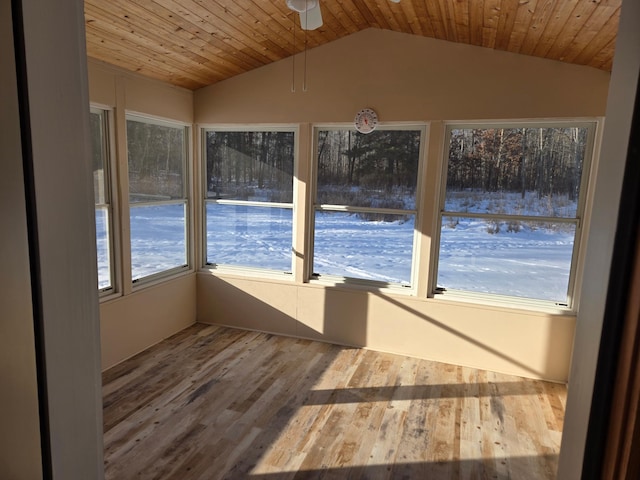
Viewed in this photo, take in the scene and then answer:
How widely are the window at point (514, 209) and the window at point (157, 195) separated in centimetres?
276

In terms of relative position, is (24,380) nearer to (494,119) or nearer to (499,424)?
(499,424)

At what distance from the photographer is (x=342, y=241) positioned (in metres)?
4.32

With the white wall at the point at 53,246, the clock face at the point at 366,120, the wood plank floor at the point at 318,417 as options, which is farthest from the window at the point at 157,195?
the white wall at the point at 53,246

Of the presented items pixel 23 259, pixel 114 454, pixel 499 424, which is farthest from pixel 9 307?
pixel 499 424

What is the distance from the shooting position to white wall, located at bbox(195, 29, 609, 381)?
3.46 metres

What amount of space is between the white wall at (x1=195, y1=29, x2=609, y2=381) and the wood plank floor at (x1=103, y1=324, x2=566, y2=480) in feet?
0.76

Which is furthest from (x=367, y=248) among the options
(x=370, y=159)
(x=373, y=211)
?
(x=370, y=159)

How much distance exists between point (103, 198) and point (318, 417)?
251 centimetres

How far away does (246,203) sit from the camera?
458 cm

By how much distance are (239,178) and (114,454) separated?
289 cm

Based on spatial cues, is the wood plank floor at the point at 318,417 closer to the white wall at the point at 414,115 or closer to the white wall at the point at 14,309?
the white wall at the point at 414,115

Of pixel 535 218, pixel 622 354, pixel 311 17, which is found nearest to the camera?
pixel 622 354

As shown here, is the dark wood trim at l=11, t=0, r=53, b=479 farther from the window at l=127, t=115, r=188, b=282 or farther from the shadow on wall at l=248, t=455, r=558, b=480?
the window at l=127, t=115, r=188, b=282

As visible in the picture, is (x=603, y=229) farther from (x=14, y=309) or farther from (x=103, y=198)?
(x=103, y=198)
